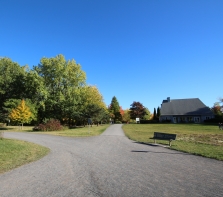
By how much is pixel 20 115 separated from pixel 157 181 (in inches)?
1325

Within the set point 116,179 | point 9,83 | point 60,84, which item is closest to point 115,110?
point 60,84

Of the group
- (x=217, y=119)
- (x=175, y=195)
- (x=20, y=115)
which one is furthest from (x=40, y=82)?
(x=217, y=119)

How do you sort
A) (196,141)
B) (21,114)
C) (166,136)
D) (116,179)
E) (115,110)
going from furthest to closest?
1. (115,110)
2. (21,114)
3. (196,141)
4. (166,136)
5. (116,179)

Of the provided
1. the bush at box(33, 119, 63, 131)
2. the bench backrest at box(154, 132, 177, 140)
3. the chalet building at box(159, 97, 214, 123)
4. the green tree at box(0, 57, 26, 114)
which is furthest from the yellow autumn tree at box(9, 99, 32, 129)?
the chalet building at box(159, 97, 214, 123)

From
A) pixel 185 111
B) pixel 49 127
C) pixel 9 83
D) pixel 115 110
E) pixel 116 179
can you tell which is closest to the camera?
pixel 116 179

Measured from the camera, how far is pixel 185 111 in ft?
196

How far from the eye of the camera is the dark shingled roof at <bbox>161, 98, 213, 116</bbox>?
5800 centimetres

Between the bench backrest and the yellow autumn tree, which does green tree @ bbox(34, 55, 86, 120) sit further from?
the bench backrest

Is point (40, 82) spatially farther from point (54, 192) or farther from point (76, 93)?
point (54, 192)

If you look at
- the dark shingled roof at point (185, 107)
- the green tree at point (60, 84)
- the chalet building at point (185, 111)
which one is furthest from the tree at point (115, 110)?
the green tree at point (60, 84)

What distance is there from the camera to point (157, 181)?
550cm

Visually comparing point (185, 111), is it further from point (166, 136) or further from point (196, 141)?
point (166, 136)

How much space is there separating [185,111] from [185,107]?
6.30 ft

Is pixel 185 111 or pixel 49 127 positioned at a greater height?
pixel 185 111
